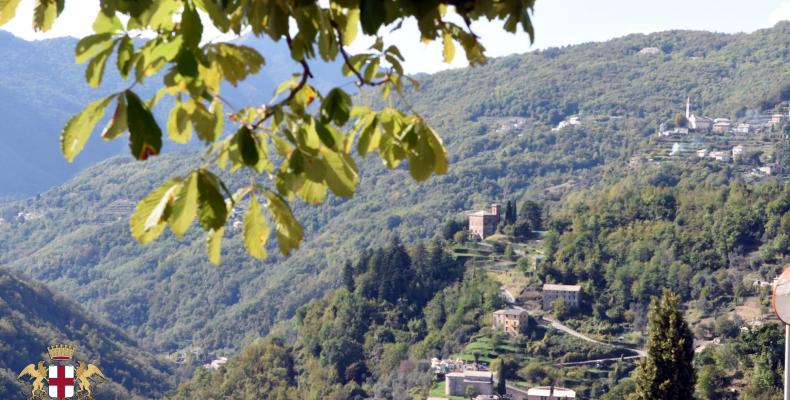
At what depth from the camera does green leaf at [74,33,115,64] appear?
140 centimetres

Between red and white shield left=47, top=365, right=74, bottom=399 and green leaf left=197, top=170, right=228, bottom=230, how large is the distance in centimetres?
375

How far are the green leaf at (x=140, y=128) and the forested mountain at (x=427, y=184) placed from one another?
2037 inches

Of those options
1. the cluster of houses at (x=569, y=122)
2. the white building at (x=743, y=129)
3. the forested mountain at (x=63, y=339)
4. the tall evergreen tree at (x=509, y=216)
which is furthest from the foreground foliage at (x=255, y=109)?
the cluster of houses at (x=569, y=122)

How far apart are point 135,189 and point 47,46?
74.9 m

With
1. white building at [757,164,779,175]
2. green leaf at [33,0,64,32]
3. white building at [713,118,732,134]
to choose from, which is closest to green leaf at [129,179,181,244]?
green leaf at [33,0,64,32]

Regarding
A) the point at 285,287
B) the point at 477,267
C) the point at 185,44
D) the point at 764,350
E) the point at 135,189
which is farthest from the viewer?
the point at 135,189

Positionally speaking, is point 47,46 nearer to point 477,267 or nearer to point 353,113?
point 477,267

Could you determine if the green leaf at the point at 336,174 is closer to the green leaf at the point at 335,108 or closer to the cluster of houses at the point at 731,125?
the green leaf at the point at 335,108

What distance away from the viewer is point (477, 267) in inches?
1407

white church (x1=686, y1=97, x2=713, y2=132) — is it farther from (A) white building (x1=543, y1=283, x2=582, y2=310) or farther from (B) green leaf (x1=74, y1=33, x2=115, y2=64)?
(B) green leaf (x1=74, y1=33, x2=115, y2=64)

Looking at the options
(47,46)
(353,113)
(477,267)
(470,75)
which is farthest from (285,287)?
(47,46)

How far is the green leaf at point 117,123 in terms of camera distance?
1326 mm

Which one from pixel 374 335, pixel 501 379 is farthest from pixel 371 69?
pixel 374 335

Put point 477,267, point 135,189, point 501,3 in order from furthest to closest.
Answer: point 135,189
point 477,267
point 501,3
